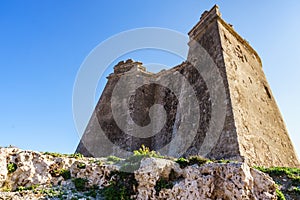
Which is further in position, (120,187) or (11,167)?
(120,187)

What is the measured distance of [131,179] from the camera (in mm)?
7477

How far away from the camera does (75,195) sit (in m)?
7.04

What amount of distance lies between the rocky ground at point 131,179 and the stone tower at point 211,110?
2633mm

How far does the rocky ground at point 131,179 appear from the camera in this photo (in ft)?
22.9

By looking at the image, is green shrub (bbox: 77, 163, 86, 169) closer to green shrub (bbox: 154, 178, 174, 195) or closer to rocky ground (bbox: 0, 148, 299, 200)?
rocky ground (bbox: 0, 148, 299, 200)

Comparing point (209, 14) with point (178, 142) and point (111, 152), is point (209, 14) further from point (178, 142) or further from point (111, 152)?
point (111, 152)

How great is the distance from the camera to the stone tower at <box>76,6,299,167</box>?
10977mm

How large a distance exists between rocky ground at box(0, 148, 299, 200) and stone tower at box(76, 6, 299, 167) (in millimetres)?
2633

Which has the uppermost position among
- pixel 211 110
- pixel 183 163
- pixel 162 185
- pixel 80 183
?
pixel 211 110

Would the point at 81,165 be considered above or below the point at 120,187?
above

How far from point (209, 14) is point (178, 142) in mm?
7607

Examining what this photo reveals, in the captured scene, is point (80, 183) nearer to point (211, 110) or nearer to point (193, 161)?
point (193, 161)

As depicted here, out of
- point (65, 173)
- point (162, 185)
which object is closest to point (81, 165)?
point (65, 173)

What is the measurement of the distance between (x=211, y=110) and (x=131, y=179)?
5733 millimetres
